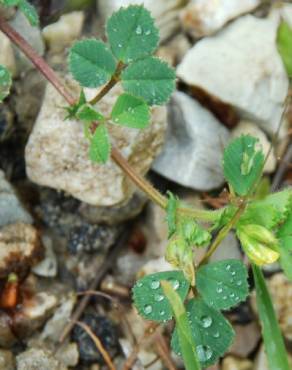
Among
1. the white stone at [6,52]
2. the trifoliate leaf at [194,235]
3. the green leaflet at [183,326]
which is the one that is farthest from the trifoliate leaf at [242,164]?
the white stone at [6,52]

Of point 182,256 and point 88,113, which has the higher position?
→ point 88,113

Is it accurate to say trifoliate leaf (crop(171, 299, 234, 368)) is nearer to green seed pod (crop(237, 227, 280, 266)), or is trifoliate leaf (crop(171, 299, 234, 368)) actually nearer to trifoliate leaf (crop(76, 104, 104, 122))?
green seed pod (crop(237, 227, 280, 266))

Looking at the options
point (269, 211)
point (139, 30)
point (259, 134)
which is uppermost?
point (139, 30)

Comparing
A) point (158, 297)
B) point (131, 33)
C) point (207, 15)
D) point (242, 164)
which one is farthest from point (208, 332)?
point (207, 15)

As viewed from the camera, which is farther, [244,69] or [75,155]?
[244,69]

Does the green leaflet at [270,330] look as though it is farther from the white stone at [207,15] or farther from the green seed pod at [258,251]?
the white stone at [207,15]

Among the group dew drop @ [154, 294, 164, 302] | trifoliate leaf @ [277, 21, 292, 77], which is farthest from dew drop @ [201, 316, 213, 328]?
trifoliate leaf @ [277, 21, 292, 77]

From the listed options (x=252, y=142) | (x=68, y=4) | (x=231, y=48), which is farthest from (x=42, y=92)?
(x=252, y=142)

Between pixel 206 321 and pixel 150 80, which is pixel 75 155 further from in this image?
pixel 206 321
